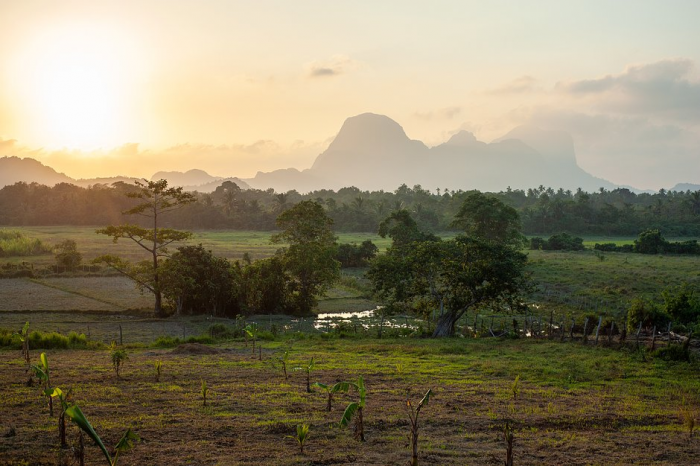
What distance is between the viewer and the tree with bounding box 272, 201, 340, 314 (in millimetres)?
42625

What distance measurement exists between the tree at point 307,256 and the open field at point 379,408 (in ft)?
62.1

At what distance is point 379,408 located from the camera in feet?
48.2

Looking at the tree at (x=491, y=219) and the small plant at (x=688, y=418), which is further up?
the tree at (x=491, y=219)

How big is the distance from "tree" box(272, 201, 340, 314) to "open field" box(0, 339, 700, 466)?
18.9 metres

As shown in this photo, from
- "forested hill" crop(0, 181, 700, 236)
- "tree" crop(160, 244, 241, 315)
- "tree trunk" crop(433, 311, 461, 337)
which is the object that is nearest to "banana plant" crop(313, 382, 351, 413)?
"tree trunk" crop(433, 311, 461, 337)

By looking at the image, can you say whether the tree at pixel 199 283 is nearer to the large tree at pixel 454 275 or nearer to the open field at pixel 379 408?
the large tree at pixel 454 275

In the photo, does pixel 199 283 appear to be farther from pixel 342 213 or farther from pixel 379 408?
pixel 342 213

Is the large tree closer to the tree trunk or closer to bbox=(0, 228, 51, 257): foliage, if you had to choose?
the tree trunk

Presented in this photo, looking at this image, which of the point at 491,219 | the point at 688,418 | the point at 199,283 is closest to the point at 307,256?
the point at 199,283

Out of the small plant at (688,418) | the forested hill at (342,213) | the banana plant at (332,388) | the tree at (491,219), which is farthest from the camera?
the forested hill at (342,213)

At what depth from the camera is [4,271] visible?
5416 centimetres

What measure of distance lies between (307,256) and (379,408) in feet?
93.4

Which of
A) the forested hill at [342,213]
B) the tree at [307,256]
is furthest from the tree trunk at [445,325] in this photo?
the forested hill at [342,213]

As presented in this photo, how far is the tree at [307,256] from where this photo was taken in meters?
42.6
